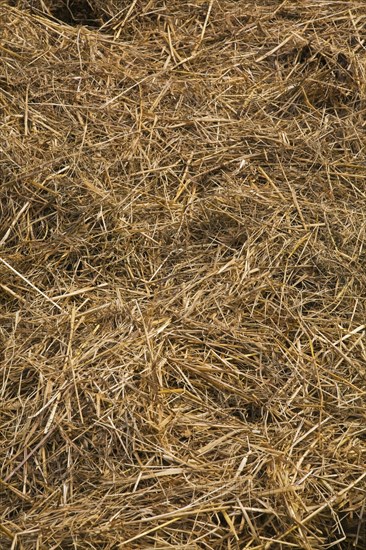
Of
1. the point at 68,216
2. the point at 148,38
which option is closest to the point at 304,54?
the point at 148,38

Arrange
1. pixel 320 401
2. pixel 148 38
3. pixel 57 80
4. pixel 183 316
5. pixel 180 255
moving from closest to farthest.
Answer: pixel 320 401, pixel 183 316, pixel 180 255, pixel 57 80, pixel 148 38

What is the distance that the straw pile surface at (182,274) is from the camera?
9.24 feet

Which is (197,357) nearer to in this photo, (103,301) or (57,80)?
(103,301)

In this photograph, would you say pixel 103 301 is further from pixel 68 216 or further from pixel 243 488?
pixel 243 488

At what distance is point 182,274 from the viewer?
3.44 m

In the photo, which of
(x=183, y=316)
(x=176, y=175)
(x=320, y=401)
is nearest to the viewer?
(x=320, y=401)

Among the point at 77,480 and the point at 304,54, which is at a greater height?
the point at 304,54

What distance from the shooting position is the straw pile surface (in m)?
2.82

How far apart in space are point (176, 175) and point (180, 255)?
40 centimetres

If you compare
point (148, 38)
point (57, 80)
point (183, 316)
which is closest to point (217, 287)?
point (183, 316)

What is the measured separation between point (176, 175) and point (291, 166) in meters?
0.44

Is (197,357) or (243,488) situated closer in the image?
(243,488)

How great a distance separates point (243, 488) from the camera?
2.81 meters

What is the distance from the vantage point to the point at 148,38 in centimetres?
442
